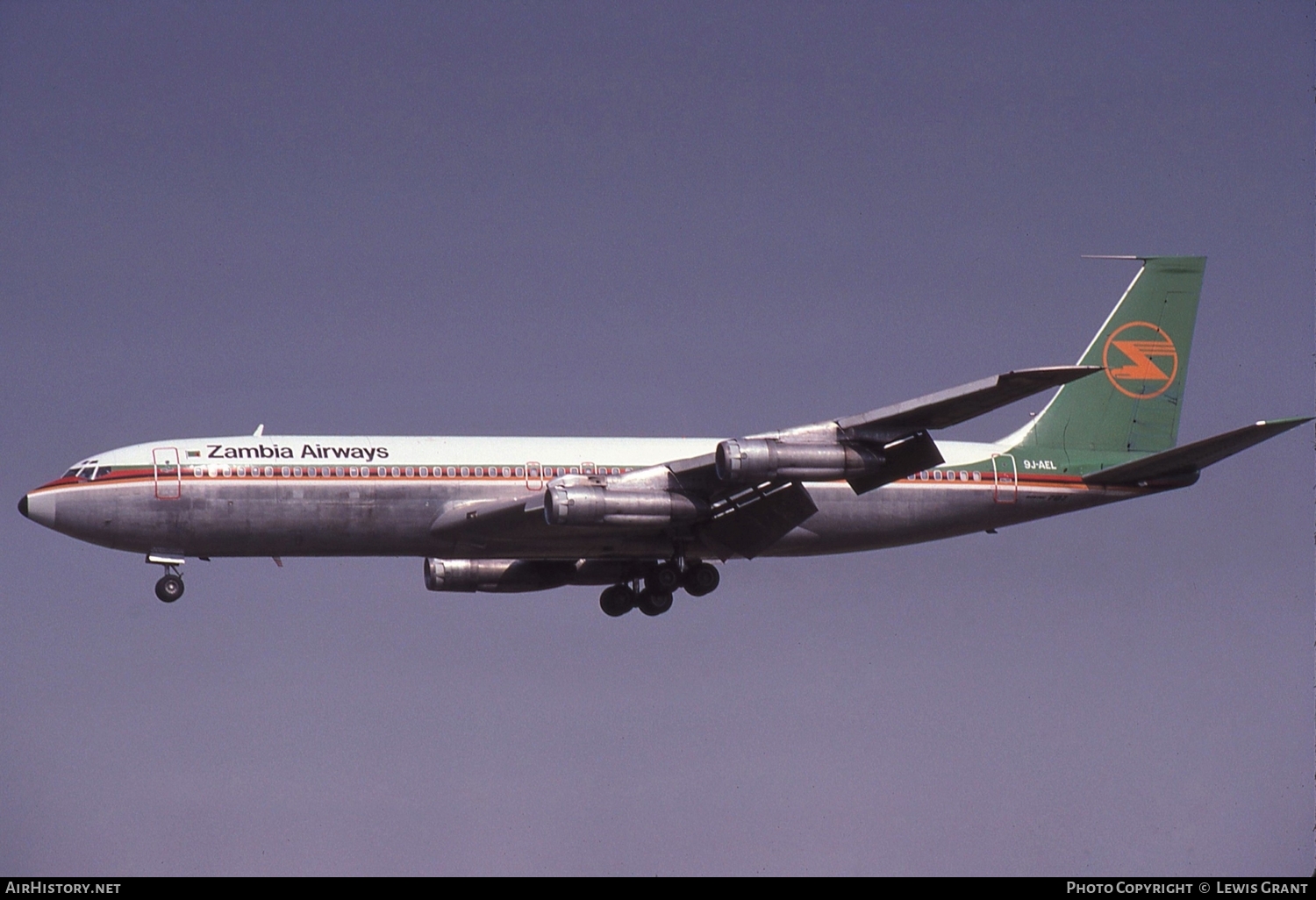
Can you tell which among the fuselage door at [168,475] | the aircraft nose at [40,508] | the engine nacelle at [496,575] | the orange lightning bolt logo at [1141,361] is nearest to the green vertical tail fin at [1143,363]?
the orange lightning bolt logo at [1141,361]

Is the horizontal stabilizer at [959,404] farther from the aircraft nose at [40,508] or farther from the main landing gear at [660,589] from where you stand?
the aircraft nose at [40,508]

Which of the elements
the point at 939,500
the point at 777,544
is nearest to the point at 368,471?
the point at 777,544

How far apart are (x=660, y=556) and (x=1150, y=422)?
1748 centimetres

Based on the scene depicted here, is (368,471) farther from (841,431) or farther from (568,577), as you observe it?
(841,431)

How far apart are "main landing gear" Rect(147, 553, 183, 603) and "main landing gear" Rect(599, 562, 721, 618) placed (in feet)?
44.3

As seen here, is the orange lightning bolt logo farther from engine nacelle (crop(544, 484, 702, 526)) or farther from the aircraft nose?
the aircraft nose

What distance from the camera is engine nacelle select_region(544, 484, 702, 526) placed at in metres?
55.5

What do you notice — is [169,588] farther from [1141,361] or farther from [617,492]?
[1141,361]

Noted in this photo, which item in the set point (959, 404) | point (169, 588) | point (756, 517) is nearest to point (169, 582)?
point (169, 588)

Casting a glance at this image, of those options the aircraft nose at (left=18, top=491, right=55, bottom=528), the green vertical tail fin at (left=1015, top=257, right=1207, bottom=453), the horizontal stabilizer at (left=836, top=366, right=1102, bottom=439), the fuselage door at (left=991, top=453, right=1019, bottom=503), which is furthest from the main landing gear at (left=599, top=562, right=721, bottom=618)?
the aircraft nose at (left=18, top=491, right=55, bottom=528)

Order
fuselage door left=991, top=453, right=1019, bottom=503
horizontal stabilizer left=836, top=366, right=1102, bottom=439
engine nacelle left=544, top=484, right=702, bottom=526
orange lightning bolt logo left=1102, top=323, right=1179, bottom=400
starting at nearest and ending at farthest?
horizontal stabilizer left=836, top=366, right=1102, bottom=439, engine nacelle left=544, top=484, right=702, bottom=526, fuselage door left=991, top=453, right=1019, bottom=503, orange lightning bolt logo left=1102, top=323, right=1179, bottom=400

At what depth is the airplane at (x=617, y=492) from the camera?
55.8 metres

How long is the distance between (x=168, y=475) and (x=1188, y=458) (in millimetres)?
30788

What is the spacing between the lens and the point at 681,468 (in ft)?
187
